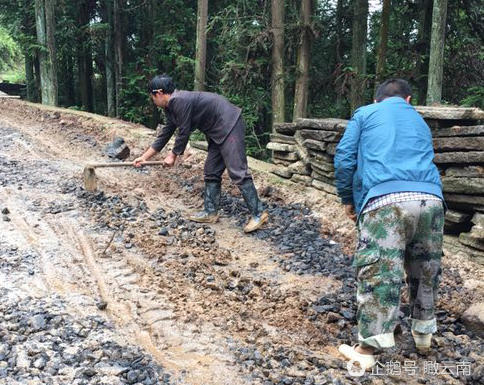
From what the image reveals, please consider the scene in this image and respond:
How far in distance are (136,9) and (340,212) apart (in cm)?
1467

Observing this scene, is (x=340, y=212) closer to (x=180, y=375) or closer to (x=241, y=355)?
(x=241, y=355)

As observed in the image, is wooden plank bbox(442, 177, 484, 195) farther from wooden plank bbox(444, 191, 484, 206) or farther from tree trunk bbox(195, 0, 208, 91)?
tree trunk bbox(195, 0, 208, 91)

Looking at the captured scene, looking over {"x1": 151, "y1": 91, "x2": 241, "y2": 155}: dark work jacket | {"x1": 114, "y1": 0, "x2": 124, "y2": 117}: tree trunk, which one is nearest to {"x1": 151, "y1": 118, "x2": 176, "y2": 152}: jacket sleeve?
{"x1": 151, "y1": 91, "x2": 241, "y2": 155}: dark work jacket

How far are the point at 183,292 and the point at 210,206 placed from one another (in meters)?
1.99

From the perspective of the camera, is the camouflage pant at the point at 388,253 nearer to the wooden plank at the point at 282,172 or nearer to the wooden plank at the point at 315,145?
the wooden plank at the point at 315,145

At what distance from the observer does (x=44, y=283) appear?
13.0 ft

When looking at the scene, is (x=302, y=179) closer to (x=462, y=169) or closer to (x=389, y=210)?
(x=462, y=169)

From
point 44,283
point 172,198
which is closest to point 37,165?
point 172,198

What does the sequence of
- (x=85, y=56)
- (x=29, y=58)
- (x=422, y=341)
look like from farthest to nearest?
(x=29, y=58), (x=85, y=56), (x=422, y=341)

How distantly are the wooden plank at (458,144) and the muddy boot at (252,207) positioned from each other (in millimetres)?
2085

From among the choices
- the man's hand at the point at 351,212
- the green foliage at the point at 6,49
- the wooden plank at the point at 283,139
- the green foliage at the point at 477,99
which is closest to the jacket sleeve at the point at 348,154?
the man's hand at the point at 351,212

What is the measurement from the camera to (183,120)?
5445 mm

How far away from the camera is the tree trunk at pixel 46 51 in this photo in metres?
15.2

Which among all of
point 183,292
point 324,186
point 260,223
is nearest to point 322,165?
point 324,186
